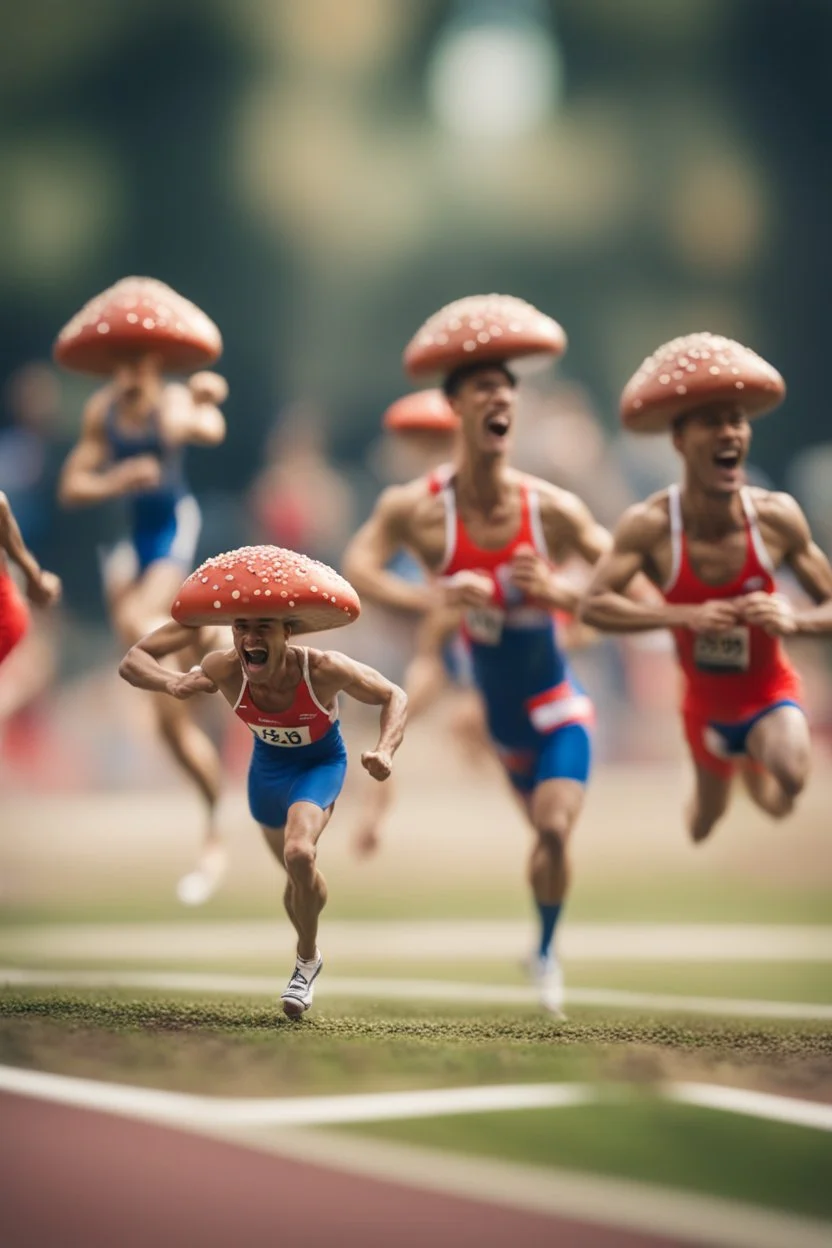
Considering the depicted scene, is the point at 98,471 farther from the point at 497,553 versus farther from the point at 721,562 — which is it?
the point at 721,562

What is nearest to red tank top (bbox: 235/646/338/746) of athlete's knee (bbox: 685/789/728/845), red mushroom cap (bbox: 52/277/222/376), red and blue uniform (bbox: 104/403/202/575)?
red mushroom cap (bbox: 52/277/222/376)

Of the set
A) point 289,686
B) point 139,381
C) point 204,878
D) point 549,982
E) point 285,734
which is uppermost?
point 139,381

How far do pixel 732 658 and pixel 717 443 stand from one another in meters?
0.98

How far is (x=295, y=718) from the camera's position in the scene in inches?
192

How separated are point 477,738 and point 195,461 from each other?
830 cm

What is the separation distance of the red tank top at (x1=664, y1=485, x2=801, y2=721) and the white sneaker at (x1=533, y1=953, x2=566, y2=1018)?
130 centimetres

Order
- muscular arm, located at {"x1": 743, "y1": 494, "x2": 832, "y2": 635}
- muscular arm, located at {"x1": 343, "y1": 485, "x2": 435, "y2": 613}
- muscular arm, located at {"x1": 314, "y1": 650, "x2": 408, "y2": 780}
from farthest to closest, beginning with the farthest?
muscular arm, located at {"x1": 343, "y1": 485, "x2": 435, "y2": 613}, muscular arm, located at {"x1": 743, "y1": 494, "x2": 832, "y2": 635}, muscular arm, located at {"x1": 314, "y1": 650, "x2": 408, "y2": 780}

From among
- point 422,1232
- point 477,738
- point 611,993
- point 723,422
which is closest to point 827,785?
point 477,738

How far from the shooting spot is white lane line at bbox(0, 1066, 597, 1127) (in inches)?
196

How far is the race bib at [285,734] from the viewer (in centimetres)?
489

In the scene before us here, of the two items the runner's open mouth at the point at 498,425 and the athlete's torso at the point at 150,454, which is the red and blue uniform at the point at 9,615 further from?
the runner's open mouth at the point at 498,425

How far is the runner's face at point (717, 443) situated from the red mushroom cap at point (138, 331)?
1.89 meters

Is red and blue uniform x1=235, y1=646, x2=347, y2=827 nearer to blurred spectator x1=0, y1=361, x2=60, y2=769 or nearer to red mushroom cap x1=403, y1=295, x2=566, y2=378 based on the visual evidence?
red mushroom cap x1=403, y1=295, x2=566, y2=378

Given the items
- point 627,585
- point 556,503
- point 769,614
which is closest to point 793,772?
point 769,614
